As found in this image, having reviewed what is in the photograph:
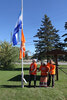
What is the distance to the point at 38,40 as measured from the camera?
2269cm

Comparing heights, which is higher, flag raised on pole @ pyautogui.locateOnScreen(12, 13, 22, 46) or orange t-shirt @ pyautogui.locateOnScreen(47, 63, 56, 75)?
flag raised on pole @ pyautogui.locateOnScreen(12, 13, 22, 46)

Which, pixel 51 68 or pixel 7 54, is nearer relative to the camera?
pixel 51 68

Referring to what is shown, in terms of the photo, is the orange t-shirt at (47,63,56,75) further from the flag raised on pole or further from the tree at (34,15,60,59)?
the tree at (34,15,60,59)

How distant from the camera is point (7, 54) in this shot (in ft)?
70.9

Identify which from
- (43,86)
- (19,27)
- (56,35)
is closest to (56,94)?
(43,86)

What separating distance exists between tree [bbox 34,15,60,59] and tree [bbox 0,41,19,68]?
167 inches

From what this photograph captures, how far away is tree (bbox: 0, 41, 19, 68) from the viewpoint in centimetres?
2155

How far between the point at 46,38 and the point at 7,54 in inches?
304

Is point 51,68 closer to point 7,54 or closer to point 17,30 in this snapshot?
point 17,30

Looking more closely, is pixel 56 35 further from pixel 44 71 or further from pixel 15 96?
pixel 15 96

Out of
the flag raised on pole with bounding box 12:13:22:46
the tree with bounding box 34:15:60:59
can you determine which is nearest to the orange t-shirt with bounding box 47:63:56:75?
the flag raised on pole with bounding box 12:13:22:46

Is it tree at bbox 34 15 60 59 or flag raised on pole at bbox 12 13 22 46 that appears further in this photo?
tree at bbox 34 15 60 59

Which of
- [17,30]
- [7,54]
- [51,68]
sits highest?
[17,30]

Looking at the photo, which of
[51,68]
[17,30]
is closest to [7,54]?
[17,30]
